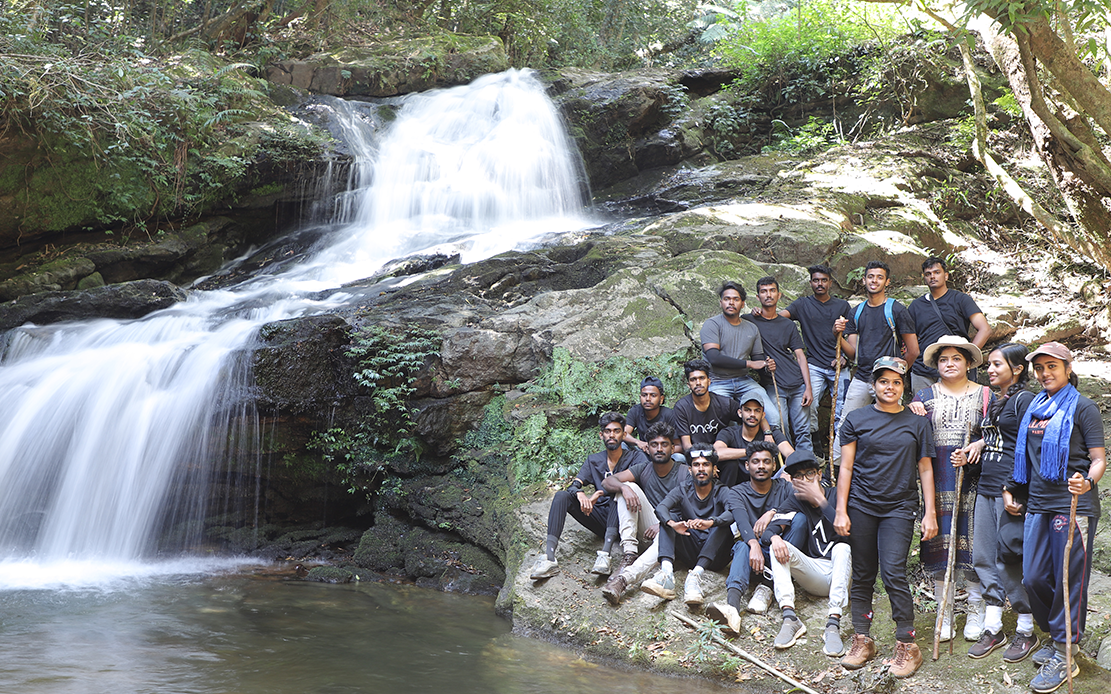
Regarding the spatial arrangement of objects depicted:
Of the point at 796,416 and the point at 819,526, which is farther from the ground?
the point at 796,416

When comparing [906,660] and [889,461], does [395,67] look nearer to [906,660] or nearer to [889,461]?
[889,461]

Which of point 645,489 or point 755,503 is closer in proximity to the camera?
point 755,503

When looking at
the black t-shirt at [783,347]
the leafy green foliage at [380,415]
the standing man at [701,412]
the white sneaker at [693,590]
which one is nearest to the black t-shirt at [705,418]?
the standing man at [701,412]

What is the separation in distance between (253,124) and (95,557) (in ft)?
27.3

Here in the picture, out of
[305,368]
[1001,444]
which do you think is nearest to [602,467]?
[1001,444]

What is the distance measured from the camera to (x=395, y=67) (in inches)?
667

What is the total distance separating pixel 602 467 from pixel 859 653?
2.43 meters

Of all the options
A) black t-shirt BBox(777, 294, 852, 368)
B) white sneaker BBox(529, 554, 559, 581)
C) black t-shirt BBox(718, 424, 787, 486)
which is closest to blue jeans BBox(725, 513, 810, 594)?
black t-shirt BBox(718, 424, 787, 486)

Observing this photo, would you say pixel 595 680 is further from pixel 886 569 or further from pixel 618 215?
pixel 618 215

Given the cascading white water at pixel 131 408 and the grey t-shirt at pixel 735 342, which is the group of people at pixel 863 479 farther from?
the cascading white water at pixel 131 408

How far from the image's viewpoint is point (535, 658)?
5348 mm

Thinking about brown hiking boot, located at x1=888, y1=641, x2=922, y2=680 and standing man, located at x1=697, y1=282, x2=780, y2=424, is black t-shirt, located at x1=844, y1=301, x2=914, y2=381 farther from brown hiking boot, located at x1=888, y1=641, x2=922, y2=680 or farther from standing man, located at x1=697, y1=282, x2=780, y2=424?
brown hiking boot, located at x1=888, y1=641, x2=922, y2=680

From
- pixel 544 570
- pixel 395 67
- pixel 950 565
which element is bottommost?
pixel 544 570

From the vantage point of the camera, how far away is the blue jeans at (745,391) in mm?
Answer: 6594
